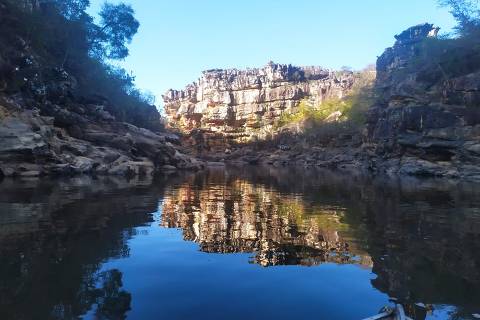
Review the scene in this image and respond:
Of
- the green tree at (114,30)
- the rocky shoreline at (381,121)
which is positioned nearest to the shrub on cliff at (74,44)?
the green tree at (114,30)

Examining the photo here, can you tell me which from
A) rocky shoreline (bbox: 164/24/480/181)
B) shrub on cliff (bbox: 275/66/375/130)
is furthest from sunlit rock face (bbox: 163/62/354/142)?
shrub on cliff (bbox: 275/66/375/130)

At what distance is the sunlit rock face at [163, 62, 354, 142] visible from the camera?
144500 millimetres

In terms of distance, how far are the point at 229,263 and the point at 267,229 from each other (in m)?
4.17

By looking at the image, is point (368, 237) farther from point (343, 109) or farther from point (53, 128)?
point (343, 109)

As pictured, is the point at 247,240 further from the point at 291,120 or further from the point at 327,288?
the point at 291,120

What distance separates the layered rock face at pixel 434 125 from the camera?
48.9 m

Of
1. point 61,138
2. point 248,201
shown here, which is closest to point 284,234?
point 248,201

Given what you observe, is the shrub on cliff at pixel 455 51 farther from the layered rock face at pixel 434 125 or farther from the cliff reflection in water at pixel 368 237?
the cliff reflection in water at pixel 368 237

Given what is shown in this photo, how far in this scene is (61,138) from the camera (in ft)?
124

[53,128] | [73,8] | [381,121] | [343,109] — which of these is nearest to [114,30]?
[73,8]

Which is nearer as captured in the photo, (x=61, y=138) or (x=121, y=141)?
(x=61, y=138)

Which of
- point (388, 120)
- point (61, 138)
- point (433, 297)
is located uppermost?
point (388, 120)

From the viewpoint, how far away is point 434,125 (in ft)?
183

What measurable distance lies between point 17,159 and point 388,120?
192ft
